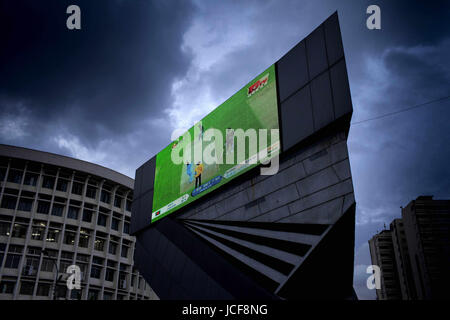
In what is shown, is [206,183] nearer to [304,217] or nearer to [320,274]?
[304,217]

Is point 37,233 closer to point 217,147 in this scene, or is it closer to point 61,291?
point 61,291

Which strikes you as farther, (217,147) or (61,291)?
(61,291)

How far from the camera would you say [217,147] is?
68.4 feet

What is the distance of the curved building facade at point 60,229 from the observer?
51.4m

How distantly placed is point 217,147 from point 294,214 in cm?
714

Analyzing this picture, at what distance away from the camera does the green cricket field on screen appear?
18453 millimetres

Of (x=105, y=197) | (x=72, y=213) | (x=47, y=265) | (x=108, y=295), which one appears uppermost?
(x=105, y=197)

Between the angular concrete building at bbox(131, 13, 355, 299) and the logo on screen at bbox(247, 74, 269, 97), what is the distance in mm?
896

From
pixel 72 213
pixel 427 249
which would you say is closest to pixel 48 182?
pixel 72 213

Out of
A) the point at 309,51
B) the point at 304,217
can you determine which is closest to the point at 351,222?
the point at 304,217

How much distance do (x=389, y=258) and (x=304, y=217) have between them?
296 feet

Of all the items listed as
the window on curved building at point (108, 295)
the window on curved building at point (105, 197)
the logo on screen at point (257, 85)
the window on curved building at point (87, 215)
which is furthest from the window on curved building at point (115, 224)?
the logo on screen at point (257, 85)

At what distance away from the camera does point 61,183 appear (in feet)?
195

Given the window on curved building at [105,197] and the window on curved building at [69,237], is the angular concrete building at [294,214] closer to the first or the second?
the window on curved building at [69,237]
